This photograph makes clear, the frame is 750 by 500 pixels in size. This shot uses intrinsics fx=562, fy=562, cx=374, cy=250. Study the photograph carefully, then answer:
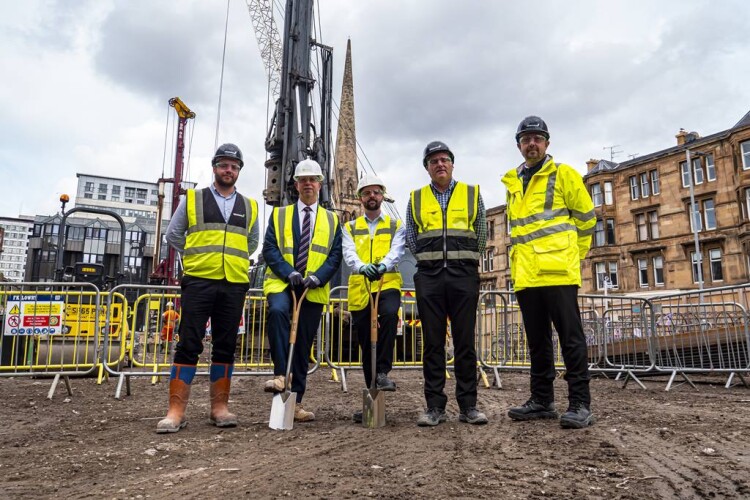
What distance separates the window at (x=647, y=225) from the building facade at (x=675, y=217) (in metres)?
0.06

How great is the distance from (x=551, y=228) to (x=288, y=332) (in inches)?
87.1

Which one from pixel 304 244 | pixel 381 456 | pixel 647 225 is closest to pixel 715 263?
pixel 647 225

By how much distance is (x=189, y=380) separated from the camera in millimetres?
4379

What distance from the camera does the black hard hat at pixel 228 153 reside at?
460 cm

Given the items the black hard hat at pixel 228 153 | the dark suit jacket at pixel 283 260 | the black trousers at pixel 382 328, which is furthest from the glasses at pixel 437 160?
the black hard hat at pixel 228 153

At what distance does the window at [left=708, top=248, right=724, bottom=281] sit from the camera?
99.7 feet

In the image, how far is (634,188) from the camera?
3569 cm

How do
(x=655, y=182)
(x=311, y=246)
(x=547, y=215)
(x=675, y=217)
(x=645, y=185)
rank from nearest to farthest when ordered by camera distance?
1. (x=547, y=215)
2. (x=311, y=246)
3. (x=675, y=217)
4. (x=655, y=182)
5. (x=645, y=185)

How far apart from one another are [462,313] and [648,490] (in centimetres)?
203

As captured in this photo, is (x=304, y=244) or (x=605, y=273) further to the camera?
(x=605, y=273)

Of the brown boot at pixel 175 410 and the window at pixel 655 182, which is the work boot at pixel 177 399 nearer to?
the brown boot at pixel 175 410

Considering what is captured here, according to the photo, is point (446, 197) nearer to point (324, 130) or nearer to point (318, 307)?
point (318, 307)

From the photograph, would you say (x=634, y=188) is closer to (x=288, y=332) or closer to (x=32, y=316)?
(x=32, y=316)

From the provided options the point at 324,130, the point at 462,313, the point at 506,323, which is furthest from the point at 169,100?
the point at 462,313
